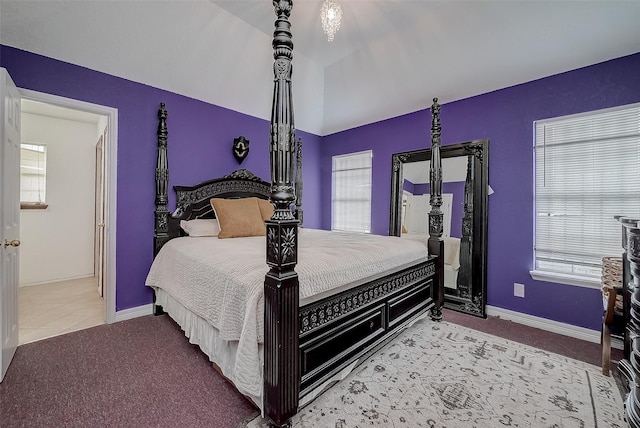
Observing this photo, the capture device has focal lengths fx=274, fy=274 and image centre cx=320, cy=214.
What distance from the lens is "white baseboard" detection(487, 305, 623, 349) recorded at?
2531 millimetres

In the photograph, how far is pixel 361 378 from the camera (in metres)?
1.93

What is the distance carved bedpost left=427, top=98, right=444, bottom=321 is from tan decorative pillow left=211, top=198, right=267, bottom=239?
1978mm

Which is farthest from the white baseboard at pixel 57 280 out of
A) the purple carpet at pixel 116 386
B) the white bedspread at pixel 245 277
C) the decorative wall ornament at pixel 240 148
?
the decorative wall ornament at pixel 240 148

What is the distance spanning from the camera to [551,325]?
9.05ft

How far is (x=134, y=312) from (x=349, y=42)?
4036 millimetres

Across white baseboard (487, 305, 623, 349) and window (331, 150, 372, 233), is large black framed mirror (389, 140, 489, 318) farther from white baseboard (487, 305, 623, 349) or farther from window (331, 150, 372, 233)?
window (331, 150, 372, 233)

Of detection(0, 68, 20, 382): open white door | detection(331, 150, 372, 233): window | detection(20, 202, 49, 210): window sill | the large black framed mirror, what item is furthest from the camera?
detection(331, 150, 372, 233): window

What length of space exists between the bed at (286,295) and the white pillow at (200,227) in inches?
6.7

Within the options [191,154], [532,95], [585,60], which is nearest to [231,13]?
[191,154]

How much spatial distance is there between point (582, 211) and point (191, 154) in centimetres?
431

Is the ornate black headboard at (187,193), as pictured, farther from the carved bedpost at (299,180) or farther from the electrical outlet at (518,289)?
the electrical outlet at (518,289)

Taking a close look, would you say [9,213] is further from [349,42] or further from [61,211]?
[349,42]

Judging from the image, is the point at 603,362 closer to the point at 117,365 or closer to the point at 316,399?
the point at 316,399

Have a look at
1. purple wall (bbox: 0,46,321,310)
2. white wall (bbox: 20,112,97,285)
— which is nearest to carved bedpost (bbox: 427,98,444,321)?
purple wall (bbox: 0,46,321,310)
